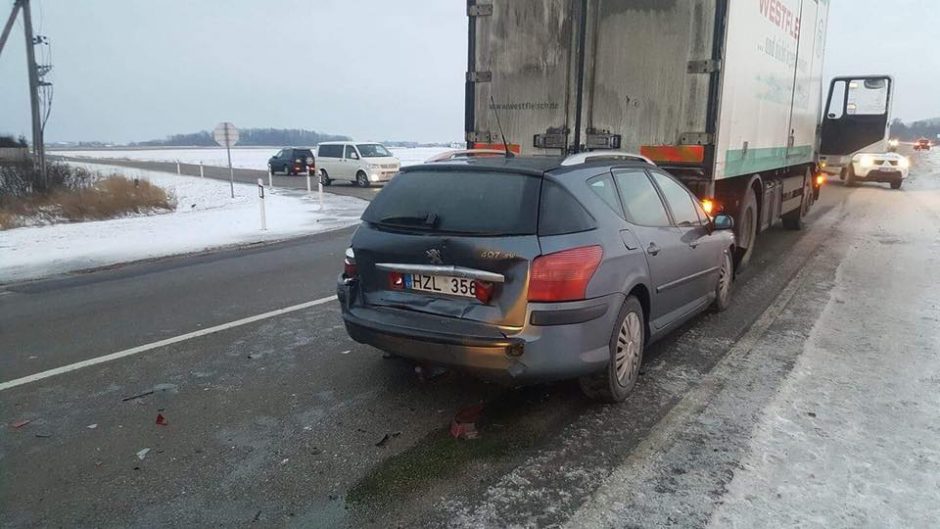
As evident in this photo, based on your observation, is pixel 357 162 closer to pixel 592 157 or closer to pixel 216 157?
pixel 592 157

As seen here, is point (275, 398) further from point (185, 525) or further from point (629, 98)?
point (629, 98)

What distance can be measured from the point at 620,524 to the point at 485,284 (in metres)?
1.46

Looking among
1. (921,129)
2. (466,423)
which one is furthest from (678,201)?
(921,129)

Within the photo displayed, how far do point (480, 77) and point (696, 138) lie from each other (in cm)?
285

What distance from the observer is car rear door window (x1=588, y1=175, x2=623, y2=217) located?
4188 millimetres

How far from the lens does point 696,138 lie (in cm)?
697

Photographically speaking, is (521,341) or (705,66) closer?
(521,341)

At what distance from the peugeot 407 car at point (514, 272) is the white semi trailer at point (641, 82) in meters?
2.82

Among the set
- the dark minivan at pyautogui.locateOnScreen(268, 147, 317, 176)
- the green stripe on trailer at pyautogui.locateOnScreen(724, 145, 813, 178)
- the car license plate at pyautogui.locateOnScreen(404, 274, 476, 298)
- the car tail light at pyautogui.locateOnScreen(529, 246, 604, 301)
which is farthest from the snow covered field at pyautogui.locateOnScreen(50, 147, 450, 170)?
→ the car tail light at pyautogui.locateOnScreen(529, 246, 604, 301)

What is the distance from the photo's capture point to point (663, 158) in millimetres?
7211

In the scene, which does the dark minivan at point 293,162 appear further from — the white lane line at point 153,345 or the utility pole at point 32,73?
the white lane line at point 153,345

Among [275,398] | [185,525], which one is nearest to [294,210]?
[275,398]

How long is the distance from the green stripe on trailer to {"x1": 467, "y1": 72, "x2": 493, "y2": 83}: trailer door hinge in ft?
10.0

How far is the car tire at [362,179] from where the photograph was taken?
27.1 meters
